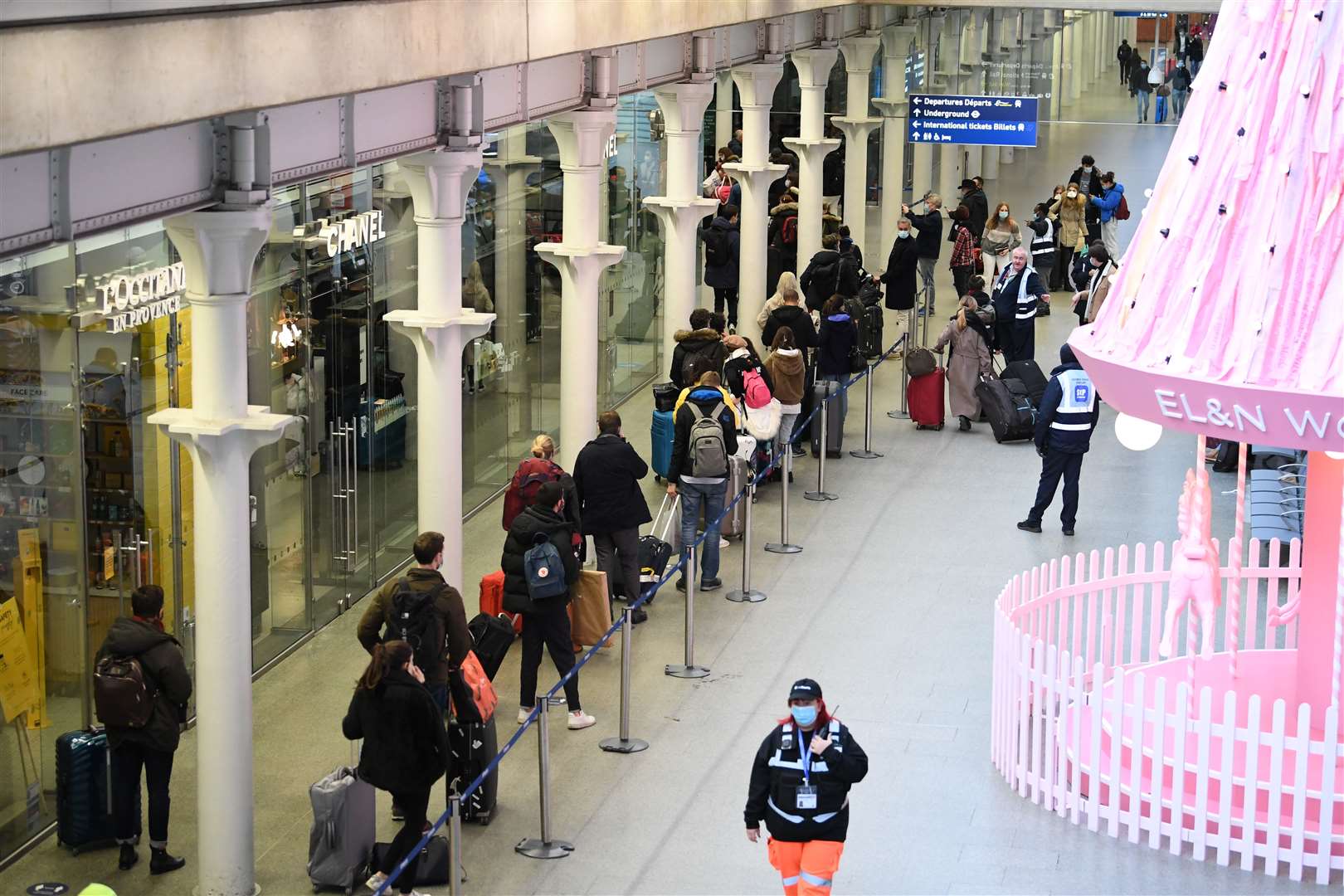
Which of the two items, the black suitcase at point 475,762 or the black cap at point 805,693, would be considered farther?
the black suitcase at point 475,762

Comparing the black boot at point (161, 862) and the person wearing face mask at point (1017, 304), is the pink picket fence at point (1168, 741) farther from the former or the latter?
the person wearing face mask at point (1017, 304)

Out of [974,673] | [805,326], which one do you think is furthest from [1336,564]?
[805,326]

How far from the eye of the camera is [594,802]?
11719mm

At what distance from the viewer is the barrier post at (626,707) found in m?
12.1

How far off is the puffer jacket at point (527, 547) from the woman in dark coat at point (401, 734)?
2.10 metres

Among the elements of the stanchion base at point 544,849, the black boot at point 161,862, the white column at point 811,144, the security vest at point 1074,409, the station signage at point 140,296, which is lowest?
the black boot at point 161,862

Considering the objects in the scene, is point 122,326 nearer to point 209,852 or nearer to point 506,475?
point 209,852

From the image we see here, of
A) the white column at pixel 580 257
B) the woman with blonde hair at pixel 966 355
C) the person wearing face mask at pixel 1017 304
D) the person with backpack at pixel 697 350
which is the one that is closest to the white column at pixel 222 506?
the white column at pixel 580 257

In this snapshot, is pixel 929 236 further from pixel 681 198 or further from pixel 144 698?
pixel 144 698

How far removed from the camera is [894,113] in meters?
27.7

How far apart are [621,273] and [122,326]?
1072 centimetres

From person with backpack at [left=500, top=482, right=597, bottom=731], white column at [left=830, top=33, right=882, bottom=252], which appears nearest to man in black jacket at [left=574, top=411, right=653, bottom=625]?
person with backpack at [left=500, top=482, right=597, bottom=731]

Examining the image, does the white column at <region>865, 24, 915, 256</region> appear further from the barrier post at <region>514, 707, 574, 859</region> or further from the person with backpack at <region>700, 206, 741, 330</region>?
the barrier post at <region>514, 707, 574, 859</region>

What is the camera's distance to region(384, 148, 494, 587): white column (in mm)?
12969
